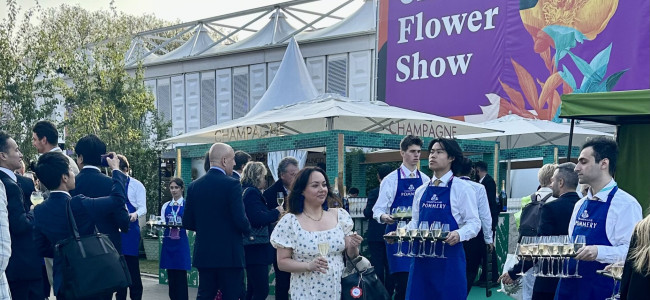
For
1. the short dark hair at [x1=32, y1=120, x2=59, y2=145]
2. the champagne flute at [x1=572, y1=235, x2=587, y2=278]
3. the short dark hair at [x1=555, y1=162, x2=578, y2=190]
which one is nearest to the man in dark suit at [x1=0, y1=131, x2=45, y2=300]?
the short dark hair at [x1=32, y1=120, x2=59, y2=145]

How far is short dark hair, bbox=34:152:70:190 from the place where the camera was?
6.36m

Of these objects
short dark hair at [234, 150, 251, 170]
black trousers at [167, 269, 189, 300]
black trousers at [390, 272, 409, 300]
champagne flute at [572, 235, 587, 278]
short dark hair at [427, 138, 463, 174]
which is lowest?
black trousers at [167, 269, 189, 300]

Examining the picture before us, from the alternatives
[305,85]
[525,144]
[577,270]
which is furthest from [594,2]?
[577,270]

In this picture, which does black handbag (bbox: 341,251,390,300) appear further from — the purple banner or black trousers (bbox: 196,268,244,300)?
the purple banner

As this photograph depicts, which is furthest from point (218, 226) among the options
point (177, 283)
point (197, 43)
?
point (197, 43)

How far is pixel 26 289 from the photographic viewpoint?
6.61 m

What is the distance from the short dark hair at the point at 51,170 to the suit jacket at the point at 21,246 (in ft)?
0.60

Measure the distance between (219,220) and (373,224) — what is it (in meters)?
2.93

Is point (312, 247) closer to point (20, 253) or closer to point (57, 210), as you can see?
point (57, 210)

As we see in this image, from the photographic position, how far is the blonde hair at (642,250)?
11.6ft

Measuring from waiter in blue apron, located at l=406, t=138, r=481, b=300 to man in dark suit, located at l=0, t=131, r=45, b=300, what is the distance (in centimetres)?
274

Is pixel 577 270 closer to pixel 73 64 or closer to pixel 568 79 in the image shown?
pixel 568 79

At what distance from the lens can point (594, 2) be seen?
1805cm

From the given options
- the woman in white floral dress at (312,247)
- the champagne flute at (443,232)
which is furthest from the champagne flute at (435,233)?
the woman in white floral dress at (312,247)
